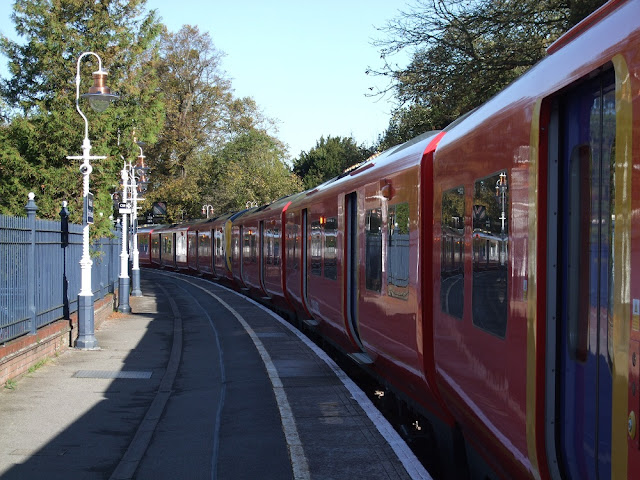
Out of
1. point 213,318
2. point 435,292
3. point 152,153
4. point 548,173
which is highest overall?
point 152,153

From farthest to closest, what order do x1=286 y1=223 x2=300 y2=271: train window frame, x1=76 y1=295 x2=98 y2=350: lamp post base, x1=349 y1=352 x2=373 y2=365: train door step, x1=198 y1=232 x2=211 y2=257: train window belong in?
x1=198 y1=232 x2=211 y2=257: train window
x1=286 y1=223 x2=300 y2=271: train window frame
x1=76 y1=295 x2=98 y2=350: lamp post base
x1=349 y1=352 x2=373 y2=365: train door step

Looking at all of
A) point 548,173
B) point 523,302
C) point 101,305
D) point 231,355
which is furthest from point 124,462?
point 101,305

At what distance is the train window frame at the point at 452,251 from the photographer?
5977 mm

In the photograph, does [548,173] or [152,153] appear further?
[152,153]

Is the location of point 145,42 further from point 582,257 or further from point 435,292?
point 582,257

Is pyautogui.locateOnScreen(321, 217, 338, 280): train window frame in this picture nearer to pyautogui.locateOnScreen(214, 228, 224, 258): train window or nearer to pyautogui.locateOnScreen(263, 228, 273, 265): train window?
pyautogui.locateOnScreen(263, 228, 273, 265): train window

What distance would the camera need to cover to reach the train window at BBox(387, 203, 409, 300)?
25.5ft

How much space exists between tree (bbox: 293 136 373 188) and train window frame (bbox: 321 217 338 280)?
194 ft

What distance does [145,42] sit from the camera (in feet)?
88.1

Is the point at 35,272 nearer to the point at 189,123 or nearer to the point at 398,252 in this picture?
the point at 398,252

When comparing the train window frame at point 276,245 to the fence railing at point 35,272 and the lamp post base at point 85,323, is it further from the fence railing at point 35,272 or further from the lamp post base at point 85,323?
the lamp post base at point 85,323

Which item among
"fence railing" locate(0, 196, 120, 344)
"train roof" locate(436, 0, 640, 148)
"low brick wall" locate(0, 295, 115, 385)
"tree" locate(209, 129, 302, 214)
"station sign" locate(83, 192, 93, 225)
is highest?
"tree" locate(209, 129, 302, 214)

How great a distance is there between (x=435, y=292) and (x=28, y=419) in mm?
4903

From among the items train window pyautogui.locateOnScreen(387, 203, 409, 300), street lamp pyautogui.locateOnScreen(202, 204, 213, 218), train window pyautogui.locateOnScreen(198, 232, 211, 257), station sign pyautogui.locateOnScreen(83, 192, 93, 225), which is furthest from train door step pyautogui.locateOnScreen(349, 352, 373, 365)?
street lamp pyautogui.locateOnScreen(202, 204, 213, 218)
